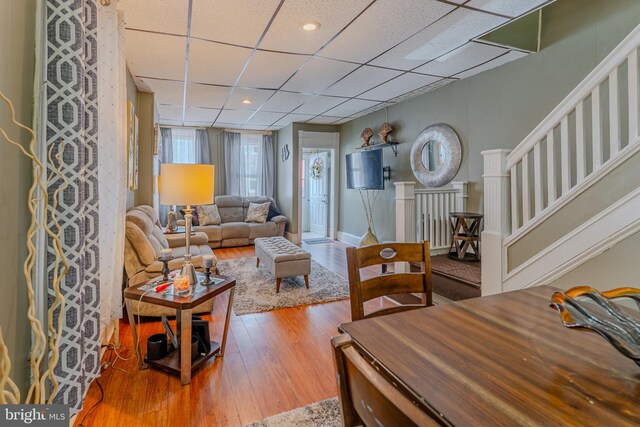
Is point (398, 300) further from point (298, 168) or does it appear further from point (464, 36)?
point (298, 168)

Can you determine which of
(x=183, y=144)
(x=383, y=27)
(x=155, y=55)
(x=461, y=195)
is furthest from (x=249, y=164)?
(x=383, y=27)

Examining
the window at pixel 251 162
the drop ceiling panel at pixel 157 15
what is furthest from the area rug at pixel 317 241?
the drop ceiling panel at pixel 157 15

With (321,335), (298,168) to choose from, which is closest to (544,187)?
(321,335)

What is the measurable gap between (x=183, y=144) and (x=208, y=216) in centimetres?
180

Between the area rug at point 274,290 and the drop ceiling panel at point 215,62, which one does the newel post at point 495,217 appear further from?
the drop ceiling panel at point 215,62

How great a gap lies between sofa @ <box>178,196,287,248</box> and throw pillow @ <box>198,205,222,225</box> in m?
0.11

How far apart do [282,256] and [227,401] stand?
1.90 metres

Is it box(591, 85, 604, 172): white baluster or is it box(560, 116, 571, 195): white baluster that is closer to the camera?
box(591, 85, 604, 172): white baluster

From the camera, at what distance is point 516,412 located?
0.62 m

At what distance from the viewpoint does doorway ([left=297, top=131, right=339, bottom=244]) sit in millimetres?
6688

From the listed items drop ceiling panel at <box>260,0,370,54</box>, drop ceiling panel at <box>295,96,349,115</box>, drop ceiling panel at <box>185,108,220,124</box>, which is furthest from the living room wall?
drop ceiling panel at <box>185,108,220,124</box>

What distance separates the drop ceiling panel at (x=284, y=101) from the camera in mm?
4523

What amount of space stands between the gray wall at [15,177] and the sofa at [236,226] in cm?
495

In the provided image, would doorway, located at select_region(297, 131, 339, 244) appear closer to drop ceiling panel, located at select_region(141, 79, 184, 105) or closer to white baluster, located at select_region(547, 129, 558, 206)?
drop ceiling panel, located at select_region(141, 79, 184, 105)
